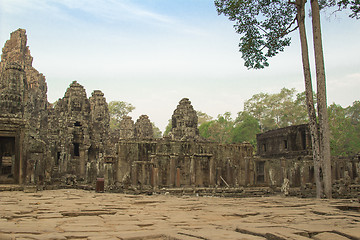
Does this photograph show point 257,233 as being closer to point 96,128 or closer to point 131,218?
point 131,218

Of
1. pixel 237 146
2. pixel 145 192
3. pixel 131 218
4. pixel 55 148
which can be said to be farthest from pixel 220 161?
pixel 131 218

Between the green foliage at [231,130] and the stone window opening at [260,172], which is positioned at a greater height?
the green foliage at [231,130]

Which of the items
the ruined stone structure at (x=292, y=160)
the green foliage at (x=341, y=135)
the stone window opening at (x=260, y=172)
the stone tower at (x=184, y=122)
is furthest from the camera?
the green foliage at (x=341, y=135)

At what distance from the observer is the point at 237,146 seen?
24.2m

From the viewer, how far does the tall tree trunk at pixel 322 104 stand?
1280 centimetres

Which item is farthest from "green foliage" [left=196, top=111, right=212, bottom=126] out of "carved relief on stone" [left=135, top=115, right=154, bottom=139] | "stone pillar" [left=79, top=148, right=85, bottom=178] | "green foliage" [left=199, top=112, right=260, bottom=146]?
"stone pillar" [left=79, top=148, right=85, bottom=178]

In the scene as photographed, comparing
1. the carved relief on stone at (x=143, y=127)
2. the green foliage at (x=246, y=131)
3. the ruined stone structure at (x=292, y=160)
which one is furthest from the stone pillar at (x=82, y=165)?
the green foliage at (x=246, y=131)

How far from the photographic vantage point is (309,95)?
44.6 feet

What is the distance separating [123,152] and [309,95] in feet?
40.6

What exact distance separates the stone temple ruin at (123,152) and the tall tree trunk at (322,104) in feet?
17.1

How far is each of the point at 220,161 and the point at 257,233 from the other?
19.3 metres

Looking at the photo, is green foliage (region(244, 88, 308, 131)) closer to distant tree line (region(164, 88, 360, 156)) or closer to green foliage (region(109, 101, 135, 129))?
distant tree line (region(164, 88, 360, 156))

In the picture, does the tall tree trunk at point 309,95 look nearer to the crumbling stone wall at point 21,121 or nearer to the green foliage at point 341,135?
the crumbling stone wall at point 21,121

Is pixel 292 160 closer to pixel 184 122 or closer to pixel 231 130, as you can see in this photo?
pixel 184 122
